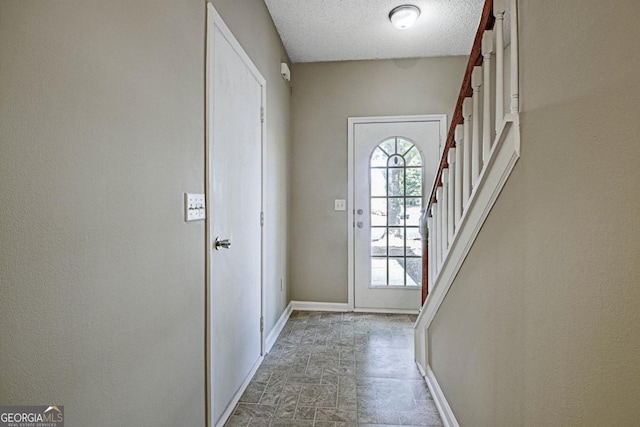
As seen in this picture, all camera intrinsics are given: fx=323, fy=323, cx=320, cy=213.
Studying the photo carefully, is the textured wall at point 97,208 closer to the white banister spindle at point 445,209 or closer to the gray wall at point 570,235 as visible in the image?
the gray wall at point 570,235

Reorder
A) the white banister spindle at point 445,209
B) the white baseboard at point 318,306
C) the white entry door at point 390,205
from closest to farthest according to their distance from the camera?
the white banister spindle at point 445,209, the white entry door at point 390,205, the white baseboard at point 318,306

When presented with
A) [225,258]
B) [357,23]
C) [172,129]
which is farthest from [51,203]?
[357,23]

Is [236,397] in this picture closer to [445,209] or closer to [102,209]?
[102,209]

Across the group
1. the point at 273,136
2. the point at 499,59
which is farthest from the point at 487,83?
the point at 273,136

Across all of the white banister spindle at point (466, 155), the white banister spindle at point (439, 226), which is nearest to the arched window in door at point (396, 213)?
the white banister spindle at point (439, 226)

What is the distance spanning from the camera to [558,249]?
2.56 ft

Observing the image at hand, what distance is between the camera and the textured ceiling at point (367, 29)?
254 centimetres

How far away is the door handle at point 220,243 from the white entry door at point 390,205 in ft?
6.51

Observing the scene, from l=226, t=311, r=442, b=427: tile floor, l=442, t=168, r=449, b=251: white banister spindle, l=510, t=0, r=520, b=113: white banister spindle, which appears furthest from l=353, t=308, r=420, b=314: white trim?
l=510, t=0, r=520, b=113: white banister spindle

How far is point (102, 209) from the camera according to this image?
0.87 metres

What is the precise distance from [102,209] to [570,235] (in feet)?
3.84

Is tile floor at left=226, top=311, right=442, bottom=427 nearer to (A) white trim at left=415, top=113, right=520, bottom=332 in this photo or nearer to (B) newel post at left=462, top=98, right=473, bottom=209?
(A) white trim at left=415, top=113, right=520, bottom=332

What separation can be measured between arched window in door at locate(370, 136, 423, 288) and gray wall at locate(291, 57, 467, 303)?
1.05 feet

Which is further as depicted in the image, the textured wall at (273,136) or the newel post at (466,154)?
the textured wall at (273,136)
